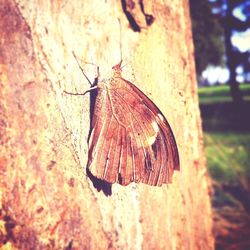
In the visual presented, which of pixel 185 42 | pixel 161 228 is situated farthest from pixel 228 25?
pixel 161 228

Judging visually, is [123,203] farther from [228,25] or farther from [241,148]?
[241,148]

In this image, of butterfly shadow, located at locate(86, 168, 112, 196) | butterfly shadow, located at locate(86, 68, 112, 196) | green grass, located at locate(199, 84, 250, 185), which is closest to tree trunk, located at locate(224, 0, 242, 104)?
green grass, located at locate(199, 84, 250, 185)

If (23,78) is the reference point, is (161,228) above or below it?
below

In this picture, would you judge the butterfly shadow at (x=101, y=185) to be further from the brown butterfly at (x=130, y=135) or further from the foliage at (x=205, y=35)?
the foliage at (x=205, y=35)

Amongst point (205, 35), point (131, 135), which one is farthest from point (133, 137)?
point (205, 35)

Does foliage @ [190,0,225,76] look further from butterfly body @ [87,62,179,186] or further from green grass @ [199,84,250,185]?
butterfly body @ [87,62,179,186]

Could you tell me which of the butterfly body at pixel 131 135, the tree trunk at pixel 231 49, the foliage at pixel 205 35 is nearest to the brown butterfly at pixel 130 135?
the butterfly body at pixel 131 135
